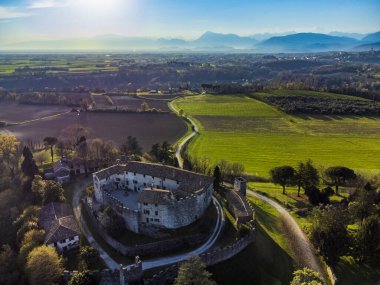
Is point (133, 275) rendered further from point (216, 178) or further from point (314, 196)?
point (314, 196)

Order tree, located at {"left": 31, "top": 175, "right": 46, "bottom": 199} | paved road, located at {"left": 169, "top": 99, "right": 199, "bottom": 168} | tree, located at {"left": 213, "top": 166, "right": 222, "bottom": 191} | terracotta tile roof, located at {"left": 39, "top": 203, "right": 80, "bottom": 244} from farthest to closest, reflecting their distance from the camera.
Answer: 1. paved road, located at {"left": 169, "top": 99, "right": 199, "bottom": 168}
2. tree, located at {"left": 213, "top": 166, "right": 222, "bottom": 191}
3. tree, located at {"left": 31, "top": 175, "right": 46, "bottom": 199}
4. terracotta tile roof, located at {"left": 39, "top": 203, "right": 80, "bottom": 244}

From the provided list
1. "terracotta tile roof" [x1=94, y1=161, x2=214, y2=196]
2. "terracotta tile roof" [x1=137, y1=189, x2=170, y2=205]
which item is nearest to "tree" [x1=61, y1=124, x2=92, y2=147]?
"terracotta tile roof" [x1=94, y1=161, x2=214, y2=196]

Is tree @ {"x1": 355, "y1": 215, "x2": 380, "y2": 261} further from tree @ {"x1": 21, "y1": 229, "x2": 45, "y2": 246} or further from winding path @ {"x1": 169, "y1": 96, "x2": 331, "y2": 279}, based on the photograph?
tree @ {"x1": 21, "y1": 229, "x2": 45, "y2": 246}

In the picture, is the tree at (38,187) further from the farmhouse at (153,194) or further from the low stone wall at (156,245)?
the low stone wall at (156,245)

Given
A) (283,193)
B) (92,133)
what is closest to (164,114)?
(92,133)

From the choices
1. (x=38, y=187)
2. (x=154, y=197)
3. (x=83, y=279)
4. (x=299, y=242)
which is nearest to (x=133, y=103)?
(x=38, y=187)

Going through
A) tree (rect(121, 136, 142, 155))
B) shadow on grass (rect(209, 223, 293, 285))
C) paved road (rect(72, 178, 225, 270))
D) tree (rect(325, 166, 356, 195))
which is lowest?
shadow on grass (rect(209, 223, 293, 285))

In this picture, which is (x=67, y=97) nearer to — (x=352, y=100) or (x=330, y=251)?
A: (x=352, y=100)
